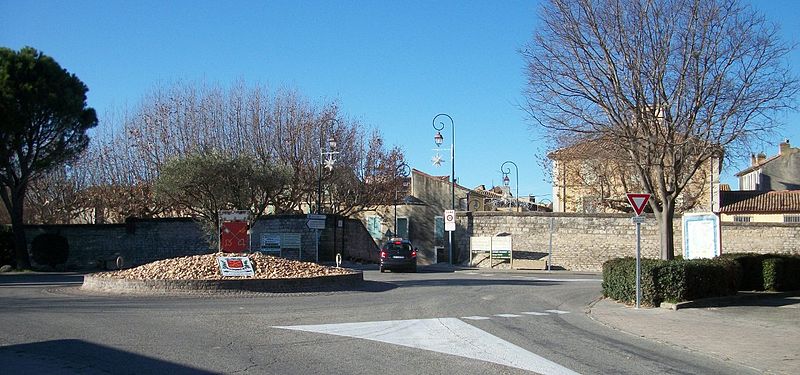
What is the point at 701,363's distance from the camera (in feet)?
32.3

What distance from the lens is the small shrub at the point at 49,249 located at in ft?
122

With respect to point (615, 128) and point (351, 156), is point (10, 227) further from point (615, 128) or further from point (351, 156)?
point (615, 128)

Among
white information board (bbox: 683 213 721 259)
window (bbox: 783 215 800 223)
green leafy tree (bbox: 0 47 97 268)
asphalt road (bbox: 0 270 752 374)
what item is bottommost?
asphalt road (bbox: 0 270 752 374)

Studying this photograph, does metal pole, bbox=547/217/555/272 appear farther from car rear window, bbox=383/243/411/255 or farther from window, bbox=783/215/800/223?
window, bbox=783/215/800/223

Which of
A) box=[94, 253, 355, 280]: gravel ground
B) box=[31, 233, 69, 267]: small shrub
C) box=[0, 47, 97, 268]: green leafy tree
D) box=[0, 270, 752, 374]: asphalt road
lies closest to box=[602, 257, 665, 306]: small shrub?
box=[0, 270, 752, 374]: asphalt road

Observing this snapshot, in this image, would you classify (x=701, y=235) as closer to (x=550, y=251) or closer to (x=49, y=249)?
(x=550, y=251)

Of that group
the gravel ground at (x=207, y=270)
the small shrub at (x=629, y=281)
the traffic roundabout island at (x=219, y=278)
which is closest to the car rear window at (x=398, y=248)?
the traffic roundabout island at (x=219, y=278)

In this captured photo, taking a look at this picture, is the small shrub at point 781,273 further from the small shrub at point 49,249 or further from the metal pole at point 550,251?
the small shrub at point 49,249

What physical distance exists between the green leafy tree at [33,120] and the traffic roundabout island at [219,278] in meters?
15.3

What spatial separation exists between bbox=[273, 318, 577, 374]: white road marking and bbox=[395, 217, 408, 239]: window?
34.5m

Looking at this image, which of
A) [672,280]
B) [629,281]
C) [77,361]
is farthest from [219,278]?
[672,280]

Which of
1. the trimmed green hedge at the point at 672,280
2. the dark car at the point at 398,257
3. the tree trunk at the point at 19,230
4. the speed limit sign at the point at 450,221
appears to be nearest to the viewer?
the trimmed green hedge at the point at 672,280

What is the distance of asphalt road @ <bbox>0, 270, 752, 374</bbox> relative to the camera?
9125 millimetres

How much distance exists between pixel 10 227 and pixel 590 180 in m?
33.0
